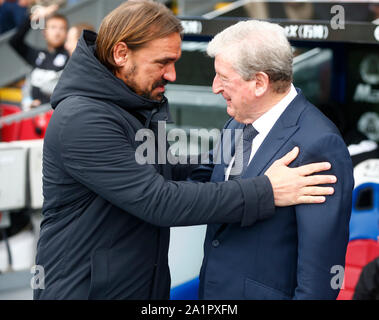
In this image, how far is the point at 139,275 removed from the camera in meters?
2.20

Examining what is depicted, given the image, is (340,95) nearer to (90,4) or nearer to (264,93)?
(264,93)

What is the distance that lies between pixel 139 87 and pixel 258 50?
469 millimetres

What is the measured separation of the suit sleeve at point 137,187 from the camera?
6.48 feet

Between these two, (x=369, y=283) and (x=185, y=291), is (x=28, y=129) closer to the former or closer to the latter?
(x=185, y=291)

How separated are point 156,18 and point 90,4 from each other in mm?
8187

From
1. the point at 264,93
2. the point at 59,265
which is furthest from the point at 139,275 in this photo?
the point at 264,93

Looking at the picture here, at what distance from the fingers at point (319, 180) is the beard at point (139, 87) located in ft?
Result: 2.15

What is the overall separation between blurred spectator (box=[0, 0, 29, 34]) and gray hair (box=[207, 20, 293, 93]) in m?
8.65

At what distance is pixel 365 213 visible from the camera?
3.55m

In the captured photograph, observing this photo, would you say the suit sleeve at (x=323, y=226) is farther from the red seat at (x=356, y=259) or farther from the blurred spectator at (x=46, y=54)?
the blurred spectator at (x=46, y=54)

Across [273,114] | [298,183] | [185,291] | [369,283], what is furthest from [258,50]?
[369,283]

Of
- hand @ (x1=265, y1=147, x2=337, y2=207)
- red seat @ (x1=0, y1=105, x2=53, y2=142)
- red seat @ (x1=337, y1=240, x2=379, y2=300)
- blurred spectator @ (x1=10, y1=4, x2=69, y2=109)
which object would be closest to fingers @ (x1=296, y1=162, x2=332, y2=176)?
hand @ (x1=265, y1=147, x2=337, y2=207)

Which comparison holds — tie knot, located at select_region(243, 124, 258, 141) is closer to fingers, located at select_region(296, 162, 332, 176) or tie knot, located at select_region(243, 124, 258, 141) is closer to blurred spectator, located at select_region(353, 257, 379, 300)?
fingers, located at select_region(296, 162, 332, 176)

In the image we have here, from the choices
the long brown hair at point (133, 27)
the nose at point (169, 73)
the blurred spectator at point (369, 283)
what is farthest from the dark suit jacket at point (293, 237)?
the blurred spectator at point (369, 283)
